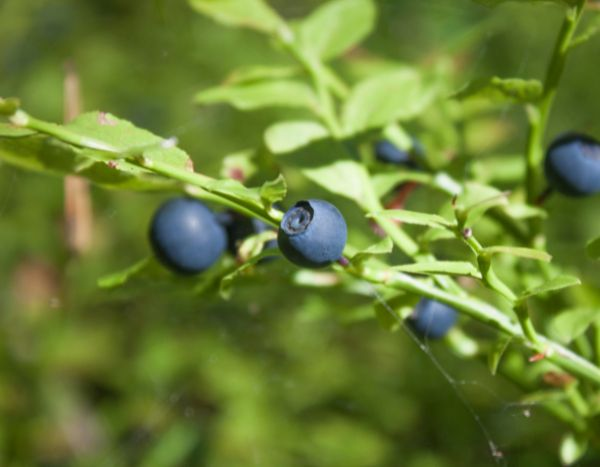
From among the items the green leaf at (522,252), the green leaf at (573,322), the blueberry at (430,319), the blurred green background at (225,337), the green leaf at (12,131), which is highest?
the green leaf at (12,131)

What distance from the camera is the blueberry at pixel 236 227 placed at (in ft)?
3.39

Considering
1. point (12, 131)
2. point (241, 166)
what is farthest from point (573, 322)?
point (12, 131)

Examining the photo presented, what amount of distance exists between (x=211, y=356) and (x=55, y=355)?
447 millimetres

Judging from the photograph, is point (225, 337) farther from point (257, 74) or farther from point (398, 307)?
point (398, 307)

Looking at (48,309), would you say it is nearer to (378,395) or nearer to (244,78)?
(378,395)

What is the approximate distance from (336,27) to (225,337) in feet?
3.73

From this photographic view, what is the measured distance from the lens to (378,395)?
6.27 feet

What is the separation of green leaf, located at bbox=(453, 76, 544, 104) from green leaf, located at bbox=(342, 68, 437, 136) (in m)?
0.12

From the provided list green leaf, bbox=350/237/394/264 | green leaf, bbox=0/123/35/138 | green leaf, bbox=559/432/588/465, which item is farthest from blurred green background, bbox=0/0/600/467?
green leaf, bbox=0/123/35/138

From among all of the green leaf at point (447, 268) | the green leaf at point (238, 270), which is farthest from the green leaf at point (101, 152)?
the green leaf at point (447, 268)

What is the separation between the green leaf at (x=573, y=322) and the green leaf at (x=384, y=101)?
1.05 feet

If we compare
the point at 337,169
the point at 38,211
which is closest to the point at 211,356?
the point at 38,211

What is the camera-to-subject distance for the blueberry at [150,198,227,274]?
960 mm

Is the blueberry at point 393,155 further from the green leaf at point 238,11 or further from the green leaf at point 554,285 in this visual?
the green leaf at point 554,285
